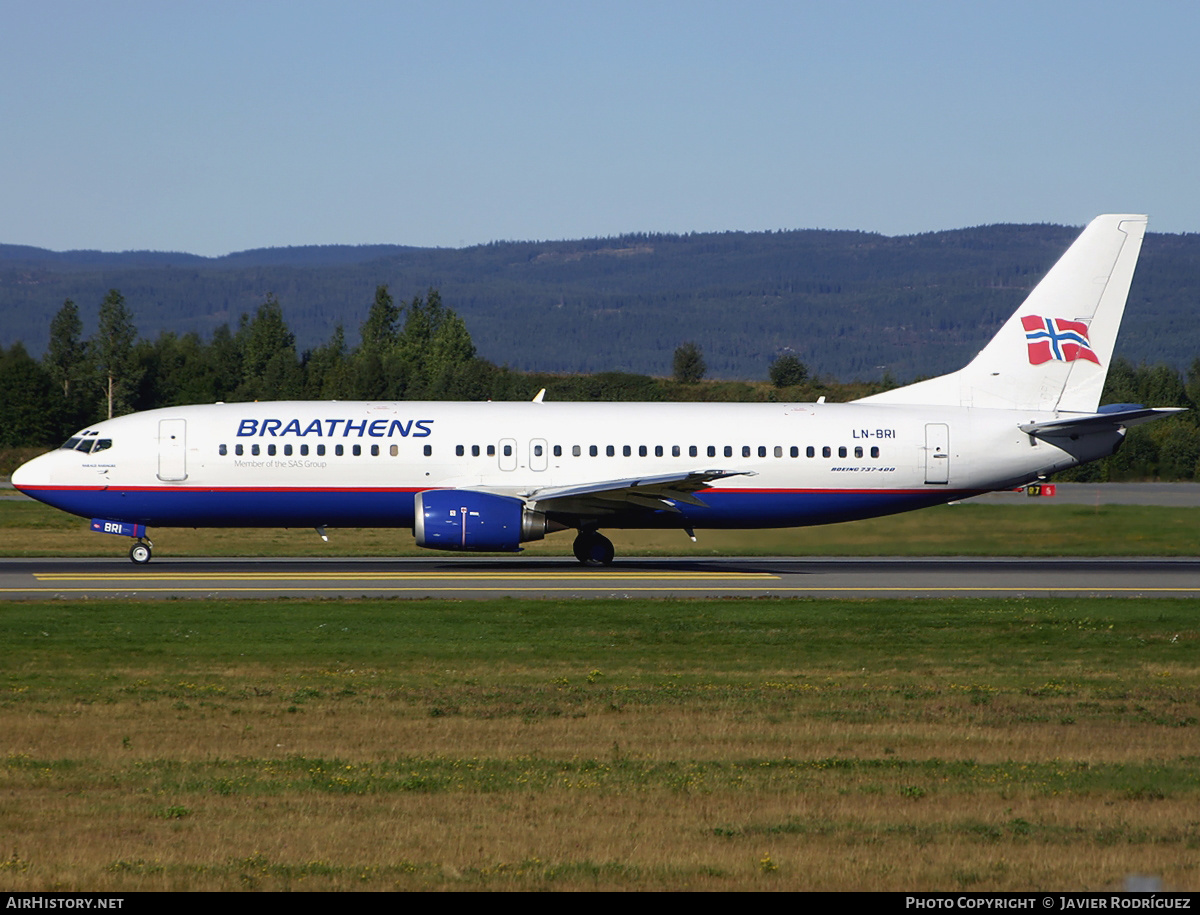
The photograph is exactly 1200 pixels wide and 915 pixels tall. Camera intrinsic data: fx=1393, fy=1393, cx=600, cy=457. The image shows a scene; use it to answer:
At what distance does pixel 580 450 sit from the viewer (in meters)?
35.3

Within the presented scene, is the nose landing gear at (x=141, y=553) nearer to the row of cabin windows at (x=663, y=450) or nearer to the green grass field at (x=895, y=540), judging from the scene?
the green grass field at (x=895, y=540)

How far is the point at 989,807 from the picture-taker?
1246cm

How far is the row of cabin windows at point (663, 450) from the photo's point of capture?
34969 mm

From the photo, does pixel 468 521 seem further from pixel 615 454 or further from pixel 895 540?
pixel 895 540

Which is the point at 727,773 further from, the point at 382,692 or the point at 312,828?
the point at 382,692

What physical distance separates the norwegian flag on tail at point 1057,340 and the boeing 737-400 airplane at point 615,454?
4 cm

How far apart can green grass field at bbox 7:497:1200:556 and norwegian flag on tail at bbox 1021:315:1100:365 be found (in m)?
5.63

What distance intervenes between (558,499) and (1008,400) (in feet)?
42.7

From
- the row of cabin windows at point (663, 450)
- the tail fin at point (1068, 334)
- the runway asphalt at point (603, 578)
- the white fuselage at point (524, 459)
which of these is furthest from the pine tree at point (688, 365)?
the row of cabin windows at point (663, 450)

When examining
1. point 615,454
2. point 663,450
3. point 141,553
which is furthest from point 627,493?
point 141,553

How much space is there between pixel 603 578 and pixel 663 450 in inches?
176

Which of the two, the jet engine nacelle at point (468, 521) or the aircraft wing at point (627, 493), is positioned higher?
the aircraft wing at point (627, 493)
